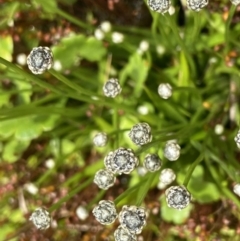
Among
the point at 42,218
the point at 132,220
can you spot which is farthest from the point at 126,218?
the point at 42,218

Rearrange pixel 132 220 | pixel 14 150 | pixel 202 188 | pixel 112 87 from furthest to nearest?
pixel 14 150
pixel 202 188
pixel 112 87
pixel 132 220

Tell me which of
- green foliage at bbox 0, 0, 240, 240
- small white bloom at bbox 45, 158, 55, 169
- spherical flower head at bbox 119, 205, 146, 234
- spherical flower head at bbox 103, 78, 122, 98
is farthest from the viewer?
small white bloom at bbox 45, 158, 55, 169

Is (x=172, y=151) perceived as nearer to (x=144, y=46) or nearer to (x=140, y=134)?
(x=140, y=134)

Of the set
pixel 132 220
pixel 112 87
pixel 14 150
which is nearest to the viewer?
pixel 132 220

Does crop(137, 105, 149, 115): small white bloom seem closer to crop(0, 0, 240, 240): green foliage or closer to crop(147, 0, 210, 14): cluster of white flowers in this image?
crop(0, 0, 240, 240): green foliage

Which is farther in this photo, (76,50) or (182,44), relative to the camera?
(76,50)

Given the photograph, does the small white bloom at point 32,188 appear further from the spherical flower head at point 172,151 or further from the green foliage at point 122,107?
the spherical flower head at point 172,151

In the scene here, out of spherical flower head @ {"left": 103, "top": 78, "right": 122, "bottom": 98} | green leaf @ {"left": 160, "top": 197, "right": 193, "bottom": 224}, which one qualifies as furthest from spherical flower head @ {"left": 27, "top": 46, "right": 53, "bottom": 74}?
green leaf @ {"left": 160, "top": 197, "right": 193, "bottom": 224}

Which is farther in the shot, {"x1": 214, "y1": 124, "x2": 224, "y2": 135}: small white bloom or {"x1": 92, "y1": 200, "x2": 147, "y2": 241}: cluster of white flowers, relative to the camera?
{"x1": 214, "y1": 124, "x2": 224, "y2": 135}: small white bloom

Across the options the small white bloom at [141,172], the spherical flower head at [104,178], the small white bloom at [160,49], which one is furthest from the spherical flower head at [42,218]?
the small white bloom at [160,49]

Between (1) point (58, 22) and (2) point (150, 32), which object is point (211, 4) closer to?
(2) point (150, 32)
